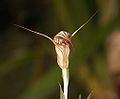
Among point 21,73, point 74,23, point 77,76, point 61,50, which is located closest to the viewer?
point 61,50

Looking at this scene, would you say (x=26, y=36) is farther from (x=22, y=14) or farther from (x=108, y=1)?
(x=108, y=1)

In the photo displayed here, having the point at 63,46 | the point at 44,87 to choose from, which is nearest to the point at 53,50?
the point at 44,87

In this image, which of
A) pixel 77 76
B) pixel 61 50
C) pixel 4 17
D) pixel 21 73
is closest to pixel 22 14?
pixel 4 17

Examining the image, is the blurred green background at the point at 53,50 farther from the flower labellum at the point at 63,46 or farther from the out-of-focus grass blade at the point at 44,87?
the flower labellum at the point at 63,46

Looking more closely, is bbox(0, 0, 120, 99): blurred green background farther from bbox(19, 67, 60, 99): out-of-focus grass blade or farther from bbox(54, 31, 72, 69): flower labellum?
bbox(54, 31, 72, 69): flower labellum

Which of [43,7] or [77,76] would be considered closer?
[77,76]

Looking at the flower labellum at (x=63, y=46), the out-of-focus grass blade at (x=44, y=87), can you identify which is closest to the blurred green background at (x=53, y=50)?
the out-of-focus grass blade at (x=44, y=87)
